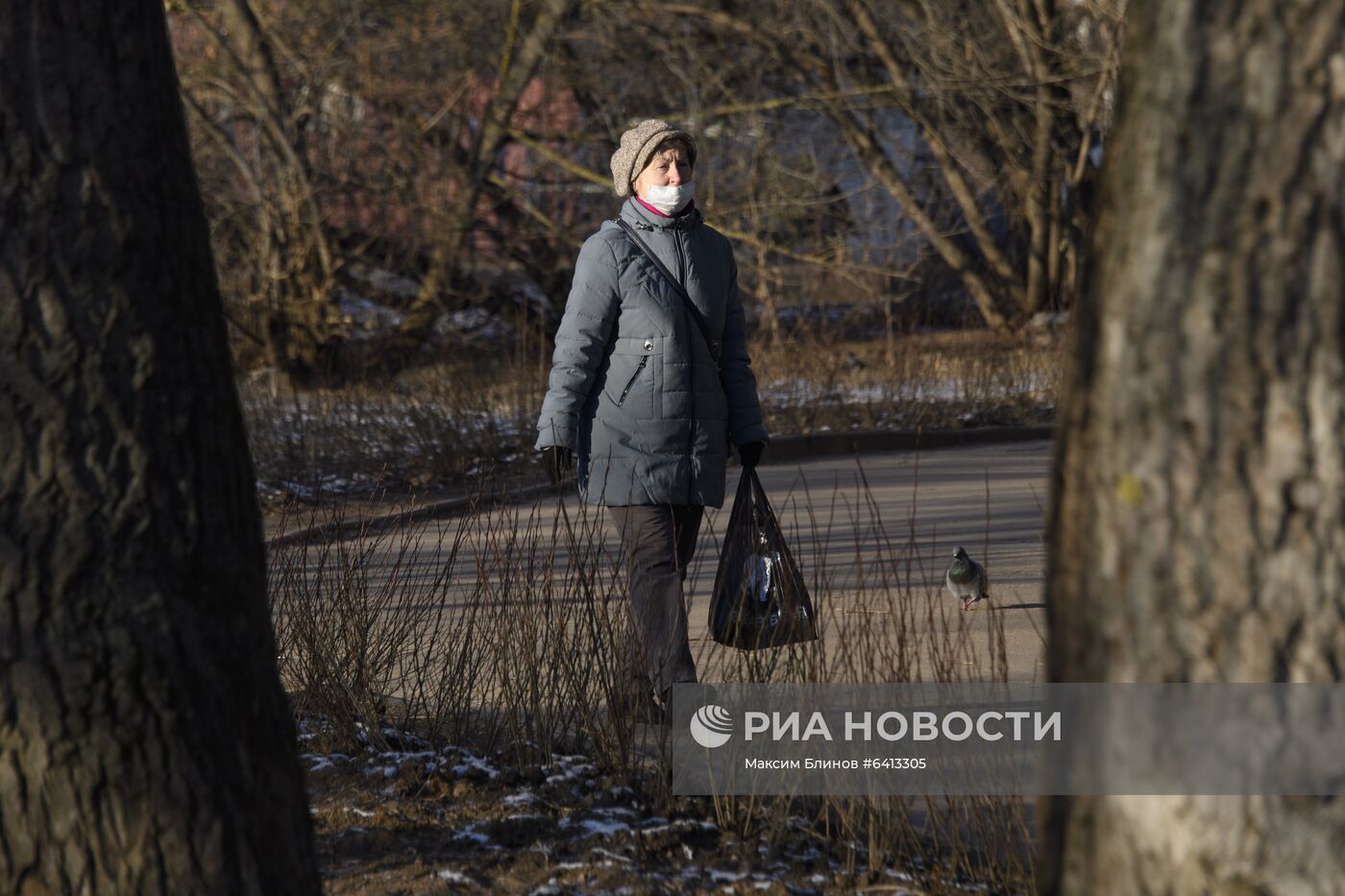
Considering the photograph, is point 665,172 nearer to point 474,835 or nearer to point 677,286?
point 677,286

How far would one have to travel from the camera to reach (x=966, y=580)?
6137mm

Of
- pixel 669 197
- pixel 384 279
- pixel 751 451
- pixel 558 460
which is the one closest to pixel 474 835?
pixel 558 460

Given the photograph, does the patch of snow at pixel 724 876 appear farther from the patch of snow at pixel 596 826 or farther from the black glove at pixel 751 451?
the black glove at pixel 751 451

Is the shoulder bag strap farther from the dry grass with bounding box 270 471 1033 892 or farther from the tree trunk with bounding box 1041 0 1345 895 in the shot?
the tree trunk with bounding box 1041 0 1345 895

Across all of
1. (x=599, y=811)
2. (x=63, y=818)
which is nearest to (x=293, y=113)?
(x=599, y=811)

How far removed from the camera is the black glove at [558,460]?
493cm

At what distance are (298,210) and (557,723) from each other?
44.1 ft

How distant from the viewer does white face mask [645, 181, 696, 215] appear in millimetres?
5023

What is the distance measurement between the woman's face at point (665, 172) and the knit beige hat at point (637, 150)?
0.03m

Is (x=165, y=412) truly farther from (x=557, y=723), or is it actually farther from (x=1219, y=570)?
(x=557, y=723)

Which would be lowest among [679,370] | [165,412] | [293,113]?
[165,412]

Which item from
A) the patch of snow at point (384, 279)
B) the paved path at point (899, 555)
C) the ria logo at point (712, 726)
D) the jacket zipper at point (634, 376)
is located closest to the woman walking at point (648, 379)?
the jacket zipper at point (634, 376)

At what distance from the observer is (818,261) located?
18.1 meters
